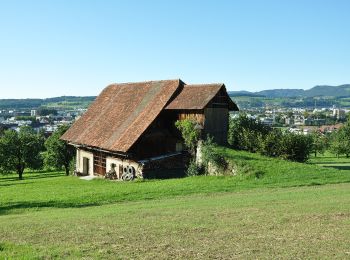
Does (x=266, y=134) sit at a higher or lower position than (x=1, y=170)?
higher

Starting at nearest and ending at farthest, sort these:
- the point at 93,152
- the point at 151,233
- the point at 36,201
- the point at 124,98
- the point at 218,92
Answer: the point at 151,233
the point at 36,201
the point at 218,92
the point at 93,152
the point at 124,98

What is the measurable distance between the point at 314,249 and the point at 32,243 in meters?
7.68

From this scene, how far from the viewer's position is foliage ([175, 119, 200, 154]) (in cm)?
3747

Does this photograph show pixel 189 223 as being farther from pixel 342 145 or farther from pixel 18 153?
pixel 342 145

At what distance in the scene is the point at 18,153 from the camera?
6375cm

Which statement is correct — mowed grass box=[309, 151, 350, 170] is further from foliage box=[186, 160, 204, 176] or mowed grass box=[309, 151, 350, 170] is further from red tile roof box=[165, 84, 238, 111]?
foliage box=[186, 160, 204, 176]

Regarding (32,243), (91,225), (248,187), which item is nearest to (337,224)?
(91,225)

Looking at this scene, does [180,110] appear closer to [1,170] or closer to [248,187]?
[248,187]

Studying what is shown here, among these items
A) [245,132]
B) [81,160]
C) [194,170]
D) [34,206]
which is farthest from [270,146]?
[34,206]

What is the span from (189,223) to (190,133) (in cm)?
2289

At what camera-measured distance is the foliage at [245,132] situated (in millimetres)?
38875

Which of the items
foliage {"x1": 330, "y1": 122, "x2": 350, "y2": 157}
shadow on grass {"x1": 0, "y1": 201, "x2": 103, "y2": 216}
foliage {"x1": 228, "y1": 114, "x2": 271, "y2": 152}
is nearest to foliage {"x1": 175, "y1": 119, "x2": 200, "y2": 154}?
foliage {"x1": 228, "y1": 114, "x2": 271, "y2": 152}

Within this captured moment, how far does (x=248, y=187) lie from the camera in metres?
25.9

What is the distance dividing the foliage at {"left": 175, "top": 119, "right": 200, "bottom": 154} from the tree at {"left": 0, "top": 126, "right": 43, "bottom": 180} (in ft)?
112
